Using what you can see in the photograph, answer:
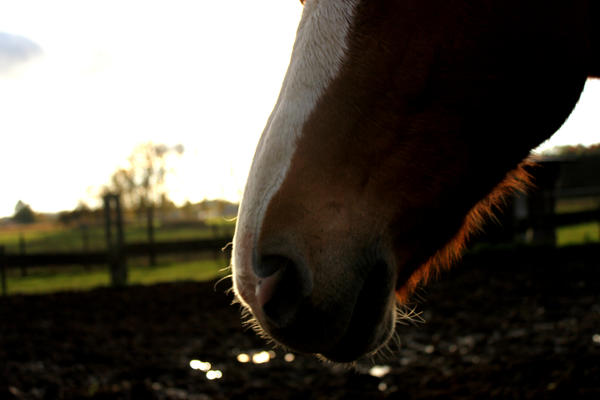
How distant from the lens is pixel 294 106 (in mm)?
1266

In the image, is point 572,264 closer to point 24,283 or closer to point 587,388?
point 587,388

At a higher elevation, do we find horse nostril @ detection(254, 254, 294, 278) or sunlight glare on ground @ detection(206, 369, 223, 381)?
horse nostril @ detection(254, 254, 294, 278)

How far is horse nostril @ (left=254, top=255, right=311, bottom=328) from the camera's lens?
1.17 metres

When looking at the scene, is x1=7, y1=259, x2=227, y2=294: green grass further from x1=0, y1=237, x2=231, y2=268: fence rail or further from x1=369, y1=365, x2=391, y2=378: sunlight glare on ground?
x1=369, y1=365, x2=391, y2=378: sunlight glare on ground

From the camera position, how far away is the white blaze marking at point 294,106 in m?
1.22

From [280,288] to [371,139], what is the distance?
44 cm

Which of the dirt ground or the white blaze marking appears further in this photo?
the dirt ground

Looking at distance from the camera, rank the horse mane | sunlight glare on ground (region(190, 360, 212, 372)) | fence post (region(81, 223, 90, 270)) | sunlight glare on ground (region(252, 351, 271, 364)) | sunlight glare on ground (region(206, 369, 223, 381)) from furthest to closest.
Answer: fence post (region(81, 223, 90, 270))
sunlight glare on ground (region(252, 351, 271, 364))
sunlight glare on ground (region(190, 360, 212, 372))
sunlight glare on ground (region(206, 369, 223, 381))
the horse mane

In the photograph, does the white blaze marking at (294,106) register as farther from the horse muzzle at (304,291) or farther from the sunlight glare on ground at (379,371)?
the sunlight glare on ground at (379,371)

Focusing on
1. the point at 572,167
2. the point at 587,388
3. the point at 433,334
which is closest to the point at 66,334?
the point at 433,334

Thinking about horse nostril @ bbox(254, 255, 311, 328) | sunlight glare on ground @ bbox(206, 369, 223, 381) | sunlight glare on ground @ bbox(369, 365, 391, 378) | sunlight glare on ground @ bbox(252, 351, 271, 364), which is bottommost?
sunlight glare on ground @ bbox(252, 351, 271, 364)

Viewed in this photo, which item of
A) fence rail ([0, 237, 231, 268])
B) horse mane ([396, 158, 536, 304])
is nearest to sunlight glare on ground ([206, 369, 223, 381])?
horse mane ([396, 158, 536, 304])

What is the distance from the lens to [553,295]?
21.4 feet

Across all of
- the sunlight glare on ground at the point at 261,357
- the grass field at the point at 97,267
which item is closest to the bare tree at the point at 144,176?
the grass field at the point at 97,267
